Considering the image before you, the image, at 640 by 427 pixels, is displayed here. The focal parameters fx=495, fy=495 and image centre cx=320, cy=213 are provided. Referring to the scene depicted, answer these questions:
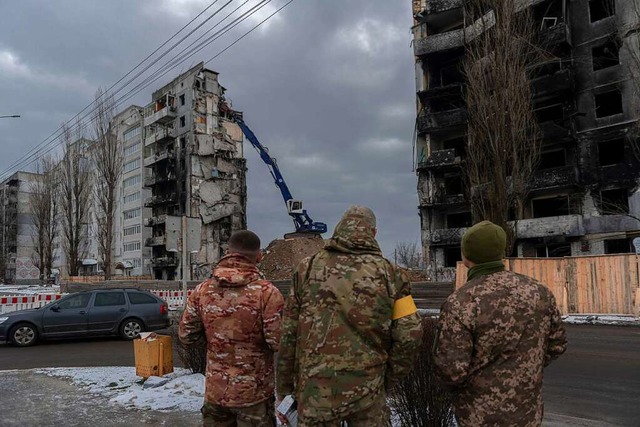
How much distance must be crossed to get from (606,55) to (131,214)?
67.8 m

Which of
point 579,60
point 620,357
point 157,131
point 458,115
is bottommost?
point 620,357

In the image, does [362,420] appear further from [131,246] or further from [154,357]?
A: [131,246]

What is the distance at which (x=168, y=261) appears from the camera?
60.1m

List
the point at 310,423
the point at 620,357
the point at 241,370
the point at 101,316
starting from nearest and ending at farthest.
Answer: the point at 310,423
the point at 241,370
the point at 620,357
the point at 101,316

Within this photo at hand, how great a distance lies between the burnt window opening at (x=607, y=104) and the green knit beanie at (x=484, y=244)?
35.2 m

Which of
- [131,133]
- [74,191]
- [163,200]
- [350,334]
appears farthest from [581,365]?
[131,133]

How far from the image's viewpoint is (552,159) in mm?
35469

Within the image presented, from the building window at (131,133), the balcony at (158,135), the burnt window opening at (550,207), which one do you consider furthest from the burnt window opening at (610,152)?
the building window at (131,133)

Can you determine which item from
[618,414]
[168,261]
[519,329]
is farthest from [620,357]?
[168,261]

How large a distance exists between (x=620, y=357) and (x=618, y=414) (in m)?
4.24

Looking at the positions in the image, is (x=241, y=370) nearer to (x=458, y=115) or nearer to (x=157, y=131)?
(x=458, y=115)

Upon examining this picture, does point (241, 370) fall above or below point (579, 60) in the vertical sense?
below

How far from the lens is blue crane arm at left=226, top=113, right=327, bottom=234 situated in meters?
41.1

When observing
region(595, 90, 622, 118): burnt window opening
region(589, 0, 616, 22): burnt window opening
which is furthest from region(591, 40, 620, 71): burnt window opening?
region(589, 0, 616, 22): burnt window opening
